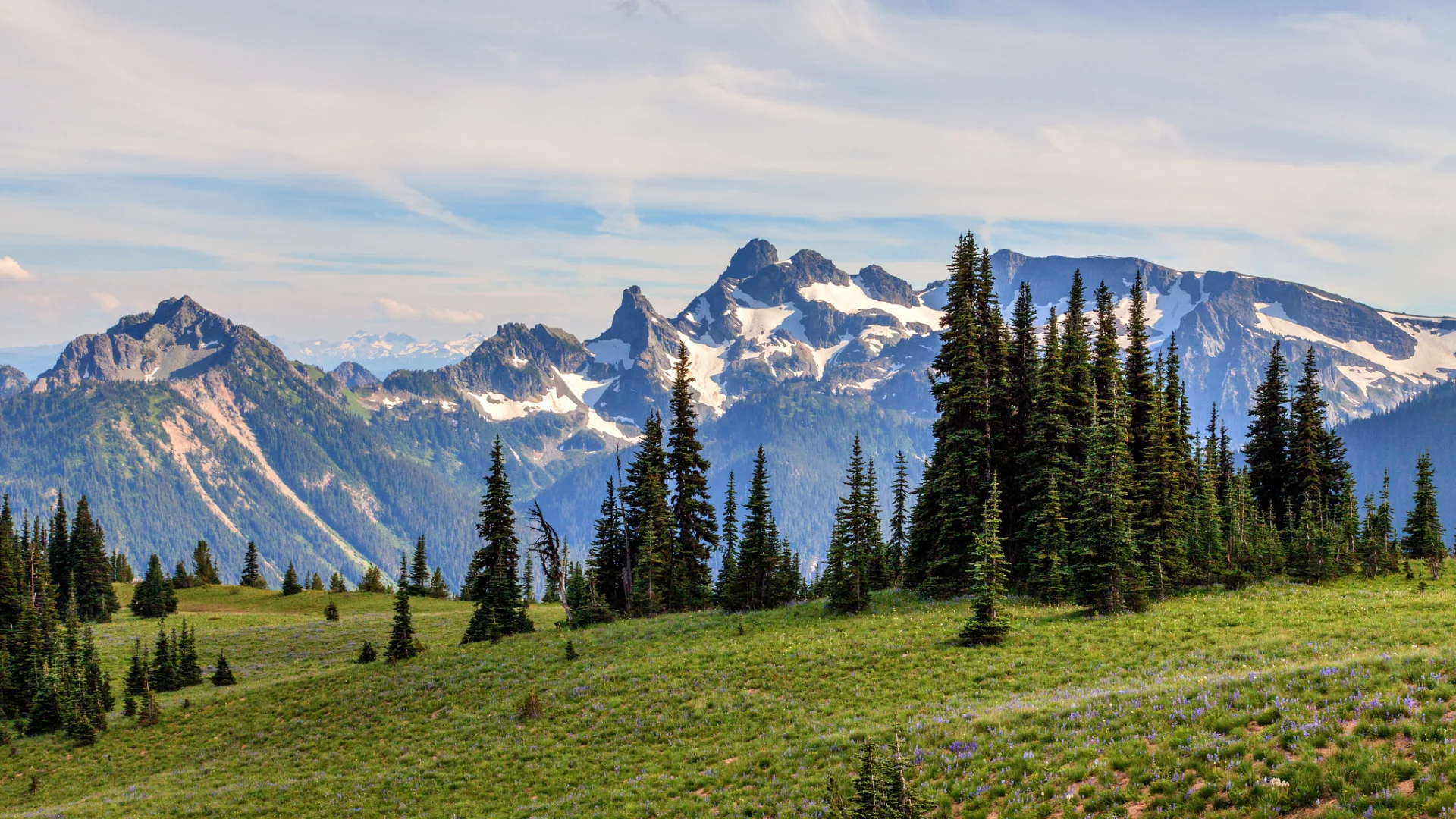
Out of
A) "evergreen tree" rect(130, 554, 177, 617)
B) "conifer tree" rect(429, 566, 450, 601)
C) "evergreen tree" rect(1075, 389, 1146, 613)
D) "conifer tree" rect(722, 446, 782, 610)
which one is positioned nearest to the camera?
"evergreen tree" rect(1075, 389, 1146, 613)

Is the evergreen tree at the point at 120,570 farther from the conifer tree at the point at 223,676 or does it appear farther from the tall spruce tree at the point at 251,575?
the conifer tree at the point at 223,676

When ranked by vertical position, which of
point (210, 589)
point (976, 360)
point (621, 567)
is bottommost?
point (210, 589)

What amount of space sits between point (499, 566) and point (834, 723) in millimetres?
40645

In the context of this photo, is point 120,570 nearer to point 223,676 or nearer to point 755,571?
point 223,676

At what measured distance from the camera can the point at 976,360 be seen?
53000 millimetres

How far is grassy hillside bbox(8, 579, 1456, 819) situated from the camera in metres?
16.3

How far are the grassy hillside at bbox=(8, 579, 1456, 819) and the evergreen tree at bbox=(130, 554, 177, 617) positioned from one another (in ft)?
165

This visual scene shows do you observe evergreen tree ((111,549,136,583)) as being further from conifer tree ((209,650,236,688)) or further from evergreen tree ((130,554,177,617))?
conifer tree ((209,650,236,688))

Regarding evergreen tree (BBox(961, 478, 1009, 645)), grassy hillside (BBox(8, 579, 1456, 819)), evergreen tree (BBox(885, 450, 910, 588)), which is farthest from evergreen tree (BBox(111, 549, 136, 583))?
evergreen tree (BBox(961, 478, 1009, 645))

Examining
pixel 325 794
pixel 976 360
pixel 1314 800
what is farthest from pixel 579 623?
pixel 1314 800

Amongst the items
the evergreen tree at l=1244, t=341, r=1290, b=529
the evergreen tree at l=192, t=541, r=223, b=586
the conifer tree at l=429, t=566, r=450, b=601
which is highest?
the evergreen tree at l=1244, t=341, r=1290, b=529

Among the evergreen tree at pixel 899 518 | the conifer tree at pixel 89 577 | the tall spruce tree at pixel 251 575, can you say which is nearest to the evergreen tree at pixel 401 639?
the evergreen tree at pixel 899 518

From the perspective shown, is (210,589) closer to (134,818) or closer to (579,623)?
(579,623)

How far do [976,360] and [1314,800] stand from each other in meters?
40.6
